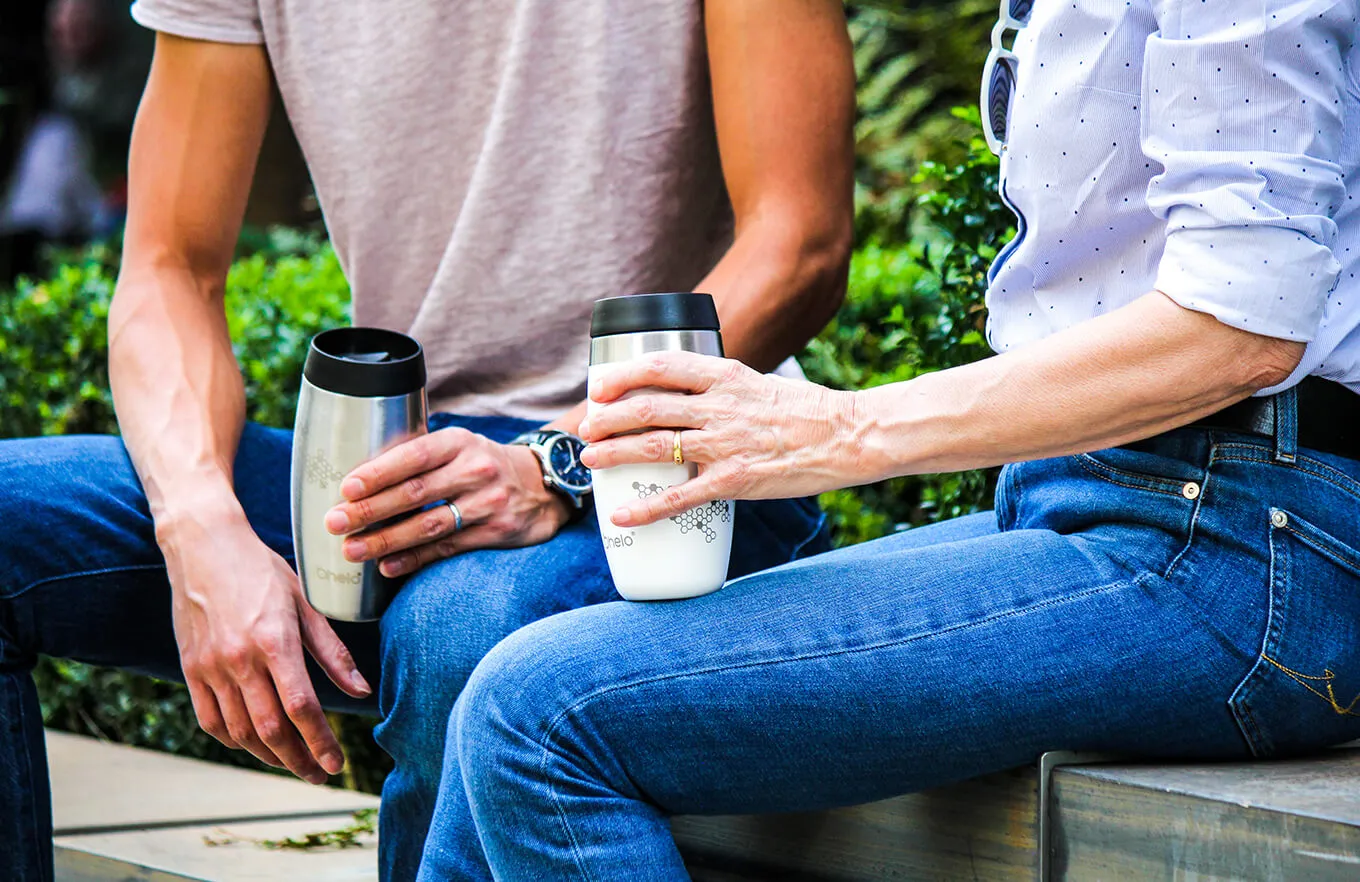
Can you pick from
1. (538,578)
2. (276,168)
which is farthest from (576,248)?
(276,168)

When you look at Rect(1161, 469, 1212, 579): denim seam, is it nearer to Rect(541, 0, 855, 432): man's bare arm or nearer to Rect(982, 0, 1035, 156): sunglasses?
Rect(982, 0, 1035, 156): sunglasses

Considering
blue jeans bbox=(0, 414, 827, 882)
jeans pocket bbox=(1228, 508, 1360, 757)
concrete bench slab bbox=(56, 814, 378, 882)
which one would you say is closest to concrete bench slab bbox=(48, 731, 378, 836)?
concrete bench slab bbox=(56, 814, 378, 882)

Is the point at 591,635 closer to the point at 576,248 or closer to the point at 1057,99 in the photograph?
the point at 1057,99

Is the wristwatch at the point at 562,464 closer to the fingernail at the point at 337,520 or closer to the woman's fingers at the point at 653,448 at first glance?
the fingernail at the point at 337,520

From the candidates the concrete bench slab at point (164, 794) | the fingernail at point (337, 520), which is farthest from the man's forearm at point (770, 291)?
the concrete bench slab at point (164, 794)

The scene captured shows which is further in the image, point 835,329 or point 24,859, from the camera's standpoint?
point 835,329

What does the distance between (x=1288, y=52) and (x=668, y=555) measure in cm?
74

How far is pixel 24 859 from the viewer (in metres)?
1.96

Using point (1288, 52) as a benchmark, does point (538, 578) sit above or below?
below

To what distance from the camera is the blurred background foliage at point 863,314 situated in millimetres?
2428

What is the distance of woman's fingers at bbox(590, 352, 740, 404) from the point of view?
1402 mm

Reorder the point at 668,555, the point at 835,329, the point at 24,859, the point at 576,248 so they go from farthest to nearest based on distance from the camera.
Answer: the point at 835,329
the point at 576,248
the point at 24,859
the point at 668,555

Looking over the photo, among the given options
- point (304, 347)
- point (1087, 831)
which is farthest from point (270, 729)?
point (304, 347)

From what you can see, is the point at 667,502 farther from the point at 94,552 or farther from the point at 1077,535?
the point at 94,552
